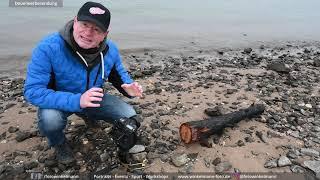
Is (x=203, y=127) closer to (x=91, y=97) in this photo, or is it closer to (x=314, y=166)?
(x=314, y=166)

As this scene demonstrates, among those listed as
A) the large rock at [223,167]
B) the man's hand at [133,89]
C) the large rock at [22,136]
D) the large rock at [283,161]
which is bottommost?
the large rock at [22,136]

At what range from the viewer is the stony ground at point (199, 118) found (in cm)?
527

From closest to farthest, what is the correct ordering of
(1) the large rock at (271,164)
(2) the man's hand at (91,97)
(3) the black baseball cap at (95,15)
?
(2) the man's hand at (91,97) < (3) the black baseball cap at (95,15) < (1) the large rock at (271,164)

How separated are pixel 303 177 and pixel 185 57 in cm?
717

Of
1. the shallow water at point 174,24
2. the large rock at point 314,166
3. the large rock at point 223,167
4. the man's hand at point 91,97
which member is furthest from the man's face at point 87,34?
the shallow water at point 174,24

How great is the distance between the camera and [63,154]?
519cm

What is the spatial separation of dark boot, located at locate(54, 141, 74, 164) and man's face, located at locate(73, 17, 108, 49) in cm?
Answer: 147

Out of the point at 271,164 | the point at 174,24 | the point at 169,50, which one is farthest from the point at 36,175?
the point at 174,24

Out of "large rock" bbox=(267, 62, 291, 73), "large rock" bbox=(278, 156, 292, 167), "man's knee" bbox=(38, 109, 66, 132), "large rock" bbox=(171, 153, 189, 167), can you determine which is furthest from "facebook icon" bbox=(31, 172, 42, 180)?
"large rock" bbox=(267, 62, 291, 73)

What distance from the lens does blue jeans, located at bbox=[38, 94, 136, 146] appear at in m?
4.79

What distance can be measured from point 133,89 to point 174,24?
41.2 feet

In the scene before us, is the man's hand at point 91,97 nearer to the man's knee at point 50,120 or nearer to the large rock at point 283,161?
the man's knee at point 50,120

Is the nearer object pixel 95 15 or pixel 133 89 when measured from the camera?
pixel 95 15

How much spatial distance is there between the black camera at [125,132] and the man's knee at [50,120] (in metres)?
0.73
